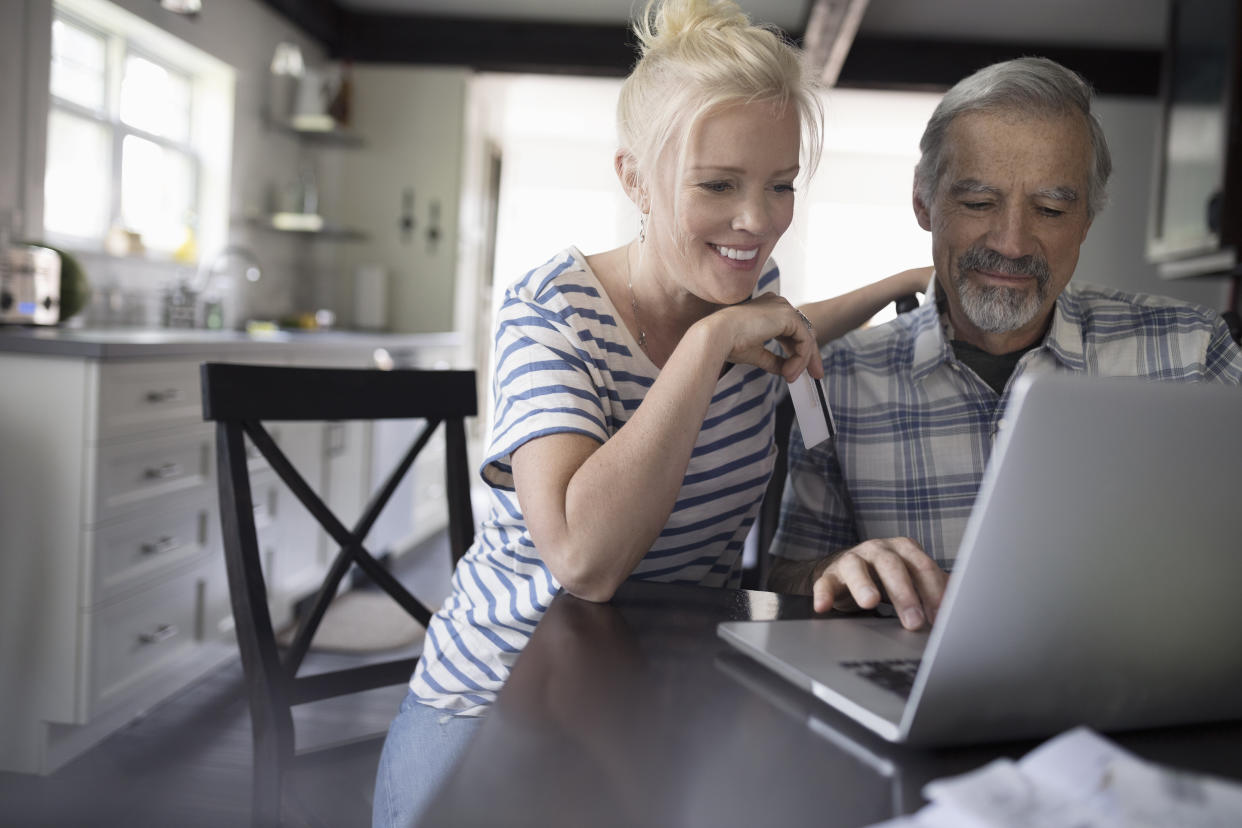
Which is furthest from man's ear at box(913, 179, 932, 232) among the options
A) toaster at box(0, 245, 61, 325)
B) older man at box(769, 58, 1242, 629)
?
toaster at box(0, 245, 61, 325)

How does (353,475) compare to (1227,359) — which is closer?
(1227,359)

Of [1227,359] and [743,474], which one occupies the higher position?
[1227,359]

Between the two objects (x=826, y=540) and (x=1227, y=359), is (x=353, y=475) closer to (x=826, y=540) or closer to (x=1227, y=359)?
(x=826, y=540)

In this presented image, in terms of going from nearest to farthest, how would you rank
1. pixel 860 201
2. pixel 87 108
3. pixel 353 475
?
pixel 87 108
pixel 353 475
pixel 860 201

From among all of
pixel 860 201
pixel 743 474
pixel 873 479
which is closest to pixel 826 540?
pixel 873 479

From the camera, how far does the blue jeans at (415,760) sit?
1002 millimetres

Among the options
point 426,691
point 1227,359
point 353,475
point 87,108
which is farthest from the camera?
point 353,475

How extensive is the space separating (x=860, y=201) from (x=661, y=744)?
8472 millimetres

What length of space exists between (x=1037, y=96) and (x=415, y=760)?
3.63 ft

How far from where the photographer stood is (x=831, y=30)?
15.6ft

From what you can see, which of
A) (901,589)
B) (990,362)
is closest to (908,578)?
(901,589)

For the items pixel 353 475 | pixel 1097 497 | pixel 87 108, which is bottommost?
pixel 353 475

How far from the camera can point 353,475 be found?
3.84 m

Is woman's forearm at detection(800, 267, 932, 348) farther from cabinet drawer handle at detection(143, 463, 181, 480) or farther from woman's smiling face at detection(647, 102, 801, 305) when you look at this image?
cabinet drawer handle at detection(143, 463, 181, 480)
